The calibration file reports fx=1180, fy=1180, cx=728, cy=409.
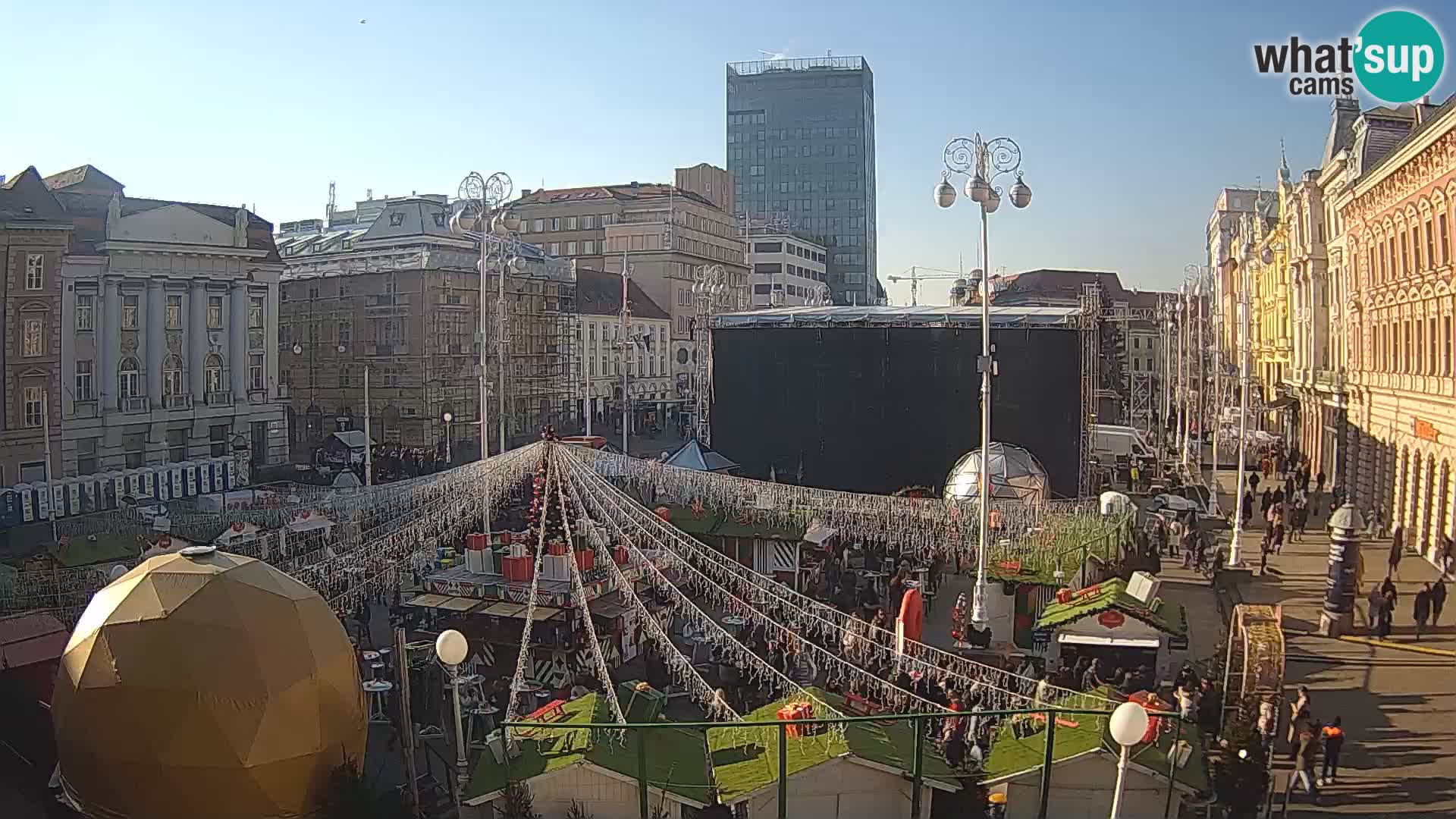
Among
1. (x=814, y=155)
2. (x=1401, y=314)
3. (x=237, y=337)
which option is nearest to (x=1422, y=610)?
(x=1401, y=314)

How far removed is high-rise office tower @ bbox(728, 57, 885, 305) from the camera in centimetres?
11919

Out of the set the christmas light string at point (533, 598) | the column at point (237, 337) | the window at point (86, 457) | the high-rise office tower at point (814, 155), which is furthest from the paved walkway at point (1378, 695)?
the high-rise office tower at point (814, 155)

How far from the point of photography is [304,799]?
930 centimetres

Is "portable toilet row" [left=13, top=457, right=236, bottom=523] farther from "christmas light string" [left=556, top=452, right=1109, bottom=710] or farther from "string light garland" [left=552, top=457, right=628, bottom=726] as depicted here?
"string light garland" [left=552, top=457, right=628, bottom=726]

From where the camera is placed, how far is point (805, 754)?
1070 centimetres

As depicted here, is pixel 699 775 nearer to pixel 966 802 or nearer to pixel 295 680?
pixel 966 802

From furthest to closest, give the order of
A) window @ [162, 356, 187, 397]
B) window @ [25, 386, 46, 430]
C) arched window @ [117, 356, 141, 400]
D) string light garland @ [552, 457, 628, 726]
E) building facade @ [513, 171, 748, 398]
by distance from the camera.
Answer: building facade @ [513, 171, 748, 398] < window @ [162, 356, 187, 397] < arched window @ [117, 356, 141, 400] < window @ [25, 386, 46, 430] < string light garland @ [552, 457, 628, 726]

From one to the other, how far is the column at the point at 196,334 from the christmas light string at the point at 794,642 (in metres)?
27.1

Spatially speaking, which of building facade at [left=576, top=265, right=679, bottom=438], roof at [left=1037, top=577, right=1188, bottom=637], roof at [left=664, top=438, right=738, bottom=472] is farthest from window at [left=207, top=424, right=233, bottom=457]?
roof at [left=1037, top=577, right=1188, bottom=637]

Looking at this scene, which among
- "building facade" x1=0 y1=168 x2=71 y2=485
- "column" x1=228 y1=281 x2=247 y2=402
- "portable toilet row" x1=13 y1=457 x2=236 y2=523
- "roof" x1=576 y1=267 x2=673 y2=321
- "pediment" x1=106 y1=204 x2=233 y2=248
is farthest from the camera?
"roof" x1=576 y1=267 x2=673 y2=321

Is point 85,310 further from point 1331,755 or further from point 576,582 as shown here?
point 1331,755

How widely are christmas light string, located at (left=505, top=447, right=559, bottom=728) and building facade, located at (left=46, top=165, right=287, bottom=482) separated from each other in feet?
81.0

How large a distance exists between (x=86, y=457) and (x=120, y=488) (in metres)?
6.35

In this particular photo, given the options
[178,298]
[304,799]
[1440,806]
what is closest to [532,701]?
[304,799]
